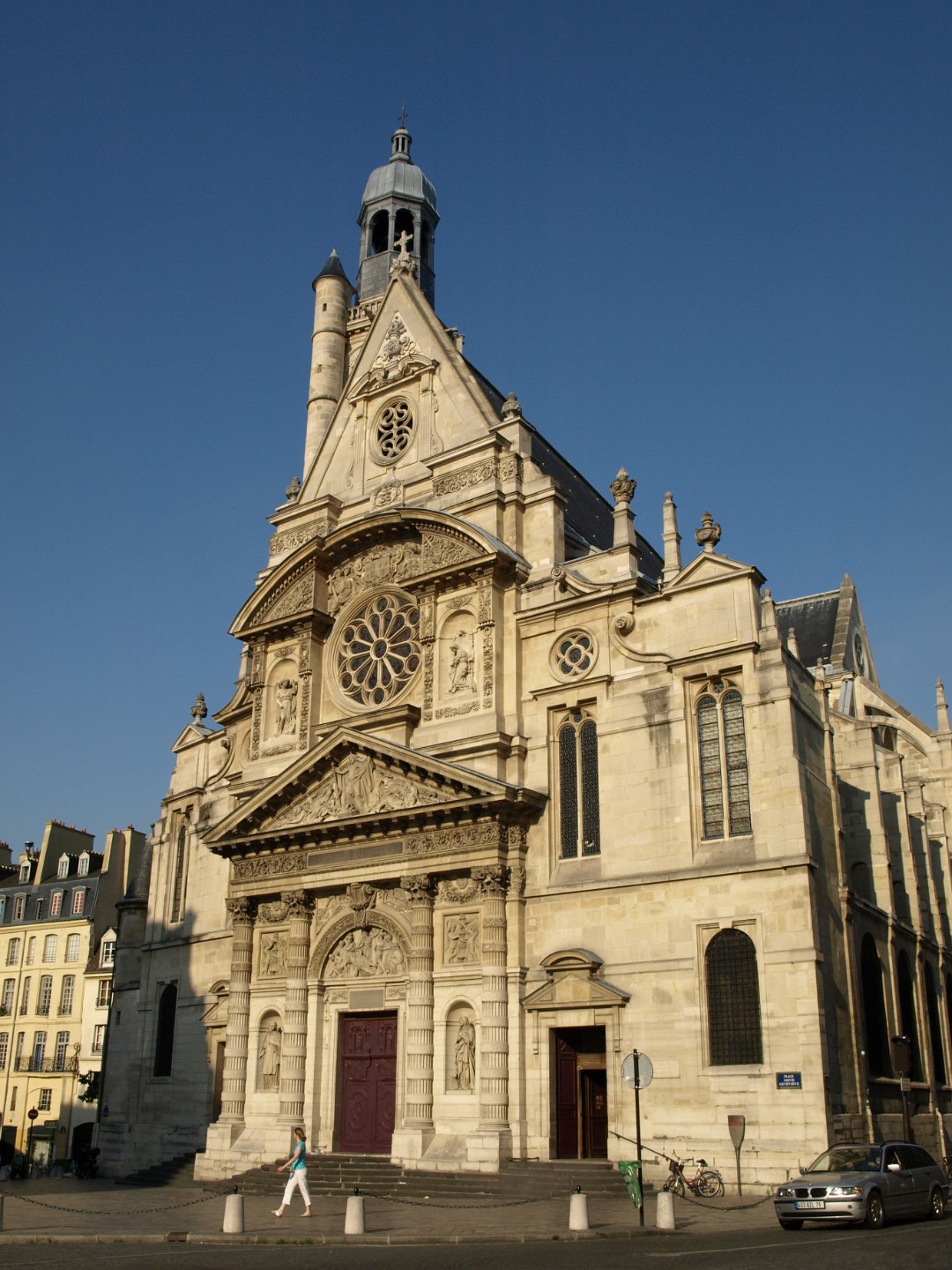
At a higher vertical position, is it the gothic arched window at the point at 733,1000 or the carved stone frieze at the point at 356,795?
the carved stone frieze at the point at 356,795

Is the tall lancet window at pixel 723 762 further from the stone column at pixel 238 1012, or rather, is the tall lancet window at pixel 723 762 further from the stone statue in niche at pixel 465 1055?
the stone column at pixel 238 1012

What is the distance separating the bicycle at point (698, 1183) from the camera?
20.2m

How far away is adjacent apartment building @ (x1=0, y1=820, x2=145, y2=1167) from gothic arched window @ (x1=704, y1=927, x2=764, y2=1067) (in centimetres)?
3079

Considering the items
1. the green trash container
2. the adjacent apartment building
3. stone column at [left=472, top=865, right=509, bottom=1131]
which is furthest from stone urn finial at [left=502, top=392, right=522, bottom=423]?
the adjacent apartment building

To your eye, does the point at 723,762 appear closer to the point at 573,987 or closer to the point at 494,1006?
the point at 573,987

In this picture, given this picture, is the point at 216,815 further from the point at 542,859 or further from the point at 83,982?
the point at 83,982

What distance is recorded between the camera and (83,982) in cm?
4975

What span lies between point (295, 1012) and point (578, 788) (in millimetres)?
8269

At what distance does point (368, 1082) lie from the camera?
26.1 meters

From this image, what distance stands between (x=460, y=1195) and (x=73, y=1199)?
26.2ft

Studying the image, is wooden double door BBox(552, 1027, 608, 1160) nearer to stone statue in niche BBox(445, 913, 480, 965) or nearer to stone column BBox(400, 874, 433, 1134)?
stone statue in niche BBox(445, 913, 480, 965)

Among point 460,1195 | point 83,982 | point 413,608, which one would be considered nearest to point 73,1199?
point 460,1195

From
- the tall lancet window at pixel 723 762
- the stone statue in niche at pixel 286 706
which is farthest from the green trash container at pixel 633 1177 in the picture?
the stone statue in niche at pixel 286 706

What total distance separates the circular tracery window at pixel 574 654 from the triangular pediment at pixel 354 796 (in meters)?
2.86
